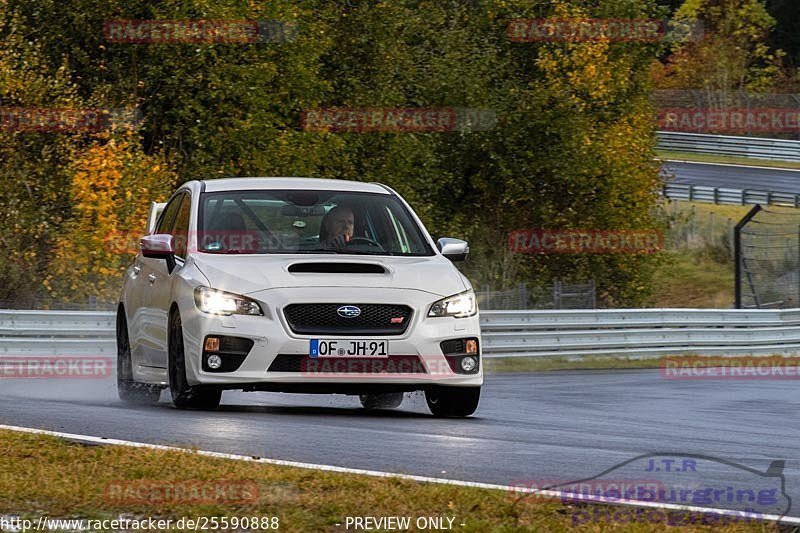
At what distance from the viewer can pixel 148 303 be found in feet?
38.1

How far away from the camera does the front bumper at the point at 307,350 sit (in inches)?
398

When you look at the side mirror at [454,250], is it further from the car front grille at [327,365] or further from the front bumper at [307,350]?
the car front grille at [327,365]

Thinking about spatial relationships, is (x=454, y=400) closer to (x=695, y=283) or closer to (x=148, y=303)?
(x=148, y=303)

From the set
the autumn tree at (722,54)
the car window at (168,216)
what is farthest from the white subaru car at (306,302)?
the autumn tree at (722,54)

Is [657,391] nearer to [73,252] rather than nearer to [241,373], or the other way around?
[241,373]

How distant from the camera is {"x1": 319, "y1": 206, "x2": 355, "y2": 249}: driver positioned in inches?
434

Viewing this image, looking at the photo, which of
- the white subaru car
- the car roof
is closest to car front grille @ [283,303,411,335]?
the white subaru car

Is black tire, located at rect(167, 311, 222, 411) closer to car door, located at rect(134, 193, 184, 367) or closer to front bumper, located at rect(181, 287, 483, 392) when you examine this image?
front bumper, located at rect(181, 287, 483, 392)

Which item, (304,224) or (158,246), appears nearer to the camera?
(158,246)

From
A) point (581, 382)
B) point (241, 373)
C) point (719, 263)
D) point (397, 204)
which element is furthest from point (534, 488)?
point (719, 263)

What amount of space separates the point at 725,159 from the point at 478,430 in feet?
177

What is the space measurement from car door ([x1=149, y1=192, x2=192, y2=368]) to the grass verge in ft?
10.3

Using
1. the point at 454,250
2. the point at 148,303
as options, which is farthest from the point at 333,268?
the point at 148,303

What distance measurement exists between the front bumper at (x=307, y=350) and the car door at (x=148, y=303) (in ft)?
3.62
